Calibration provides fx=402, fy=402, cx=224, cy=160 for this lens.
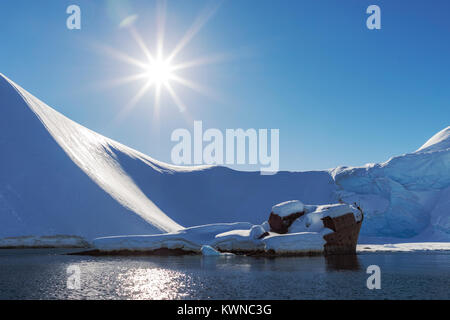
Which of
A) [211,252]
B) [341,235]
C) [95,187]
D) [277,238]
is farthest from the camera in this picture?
[95,187]

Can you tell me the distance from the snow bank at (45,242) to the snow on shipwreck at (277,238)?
13.1 m

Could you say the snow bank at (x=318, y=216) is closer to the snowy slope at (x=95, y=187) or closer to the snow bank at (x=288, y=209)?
the snow bank at (x=288, y=209)

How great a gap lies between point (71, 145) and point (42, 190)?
618 inches

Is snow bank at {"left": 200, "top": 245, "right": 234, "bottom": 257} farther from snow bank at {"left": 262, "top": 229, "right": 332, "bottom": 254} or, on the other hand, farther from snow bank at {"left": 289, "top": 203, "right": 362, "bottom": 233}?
snow bank at {"left": 289, "top": 203, "right": 362, "bottom": 233}

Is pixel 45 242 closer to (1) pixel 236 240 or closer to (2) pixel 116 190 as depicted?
(2) pixel 116 190

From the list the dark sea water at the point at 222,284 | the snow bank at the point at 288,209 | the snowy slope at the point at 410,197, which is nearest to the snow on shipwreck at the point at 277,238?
the snow bank at the point at 288,209

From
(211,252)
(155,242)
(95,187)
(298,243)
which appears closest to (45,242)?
(95,187)

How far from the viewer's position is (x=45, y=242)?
Answer: 174 ft

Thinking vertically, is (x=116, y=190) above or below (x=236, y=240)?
above

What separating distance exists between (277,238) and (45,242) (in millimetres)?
32224
